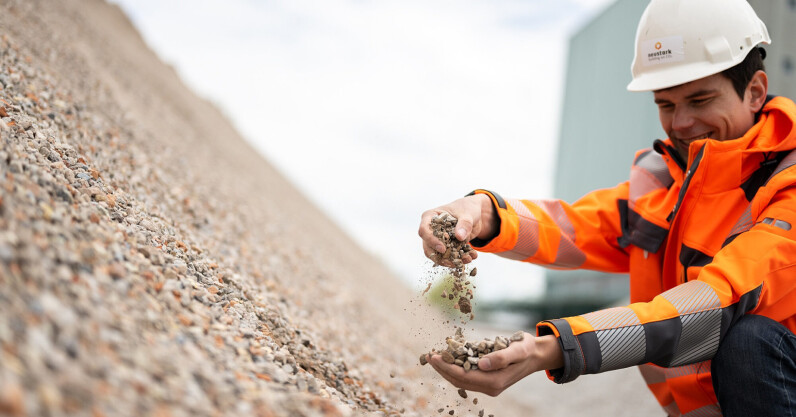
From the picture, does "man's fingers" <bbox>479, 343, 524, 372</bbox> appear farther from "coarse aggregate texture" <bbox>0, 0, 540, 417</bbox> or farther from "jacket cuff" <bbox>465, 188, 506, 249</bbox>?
"jacket cuff" <bbox>465, 188, 506, 249</bbox>

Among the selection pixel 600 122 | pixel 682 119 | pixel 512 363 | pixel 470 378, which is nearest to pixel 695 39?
pixel 682 119

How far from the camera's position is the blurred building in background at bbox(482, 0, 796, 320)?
1010cm

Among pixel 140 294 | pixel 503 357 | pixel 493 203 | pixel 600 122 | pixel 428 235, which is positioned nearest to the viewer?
pixel 140 294

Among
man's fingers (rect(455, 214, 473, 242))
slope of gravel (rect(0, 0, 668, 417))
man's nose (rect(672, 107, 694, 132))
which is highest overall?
man's nose (rect(672, 107, 694, 132))

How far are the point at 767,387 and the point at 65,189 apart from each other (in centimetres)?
243

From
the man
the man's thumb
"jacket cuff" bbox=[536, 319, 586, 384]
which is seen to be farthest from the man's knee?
the man's thumb

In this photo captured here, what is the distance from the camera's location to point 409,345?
555 cm

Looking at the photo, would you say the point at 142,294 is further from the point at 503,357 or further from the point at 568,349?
the point at 568,349

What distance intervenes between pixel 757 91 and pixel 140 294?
8.35 ft

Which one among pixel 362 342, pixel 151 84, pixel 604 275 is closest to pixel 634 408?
pixel 362 342

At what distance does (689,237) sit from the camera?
2.33 meters

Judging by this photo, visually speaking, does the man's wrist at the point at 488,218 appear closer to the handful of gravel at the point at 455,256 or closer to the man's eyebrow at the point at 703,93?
the handful of gravel at the point at 455,256

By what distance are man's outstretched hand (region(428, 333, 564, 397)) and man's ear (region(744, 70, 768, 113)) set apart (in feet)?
4.83

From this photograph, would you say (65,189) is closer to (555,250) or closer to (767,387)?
(555,250)
